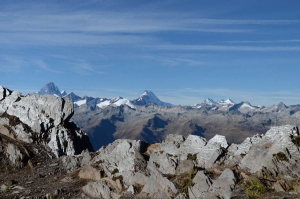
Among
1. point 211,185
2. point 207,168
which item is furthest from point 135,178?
point 211,185

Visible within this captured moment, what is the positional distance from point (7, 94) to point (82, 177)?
148ft

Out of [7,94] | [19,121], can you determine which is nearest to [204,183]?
[19,121]

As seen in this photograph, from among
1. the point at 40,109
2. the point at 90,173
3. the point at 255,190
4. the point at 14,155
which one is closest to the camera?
the point at 255,190

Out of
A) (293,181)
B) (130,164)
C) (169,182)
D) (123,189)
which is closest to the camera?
(293,181)

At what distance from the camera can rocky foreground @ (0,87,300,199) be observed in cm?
4444

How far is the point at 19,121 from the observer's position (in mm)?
83812

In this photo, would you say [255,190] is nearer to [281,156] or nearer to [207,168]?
[281,156]

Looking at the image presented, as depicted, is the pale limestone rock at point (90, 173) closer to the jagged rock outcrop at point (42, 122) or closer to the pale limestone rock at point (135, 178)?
the pale limestone rock at point (135, 178)

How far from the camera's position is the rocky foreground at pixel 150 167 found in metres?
44.4

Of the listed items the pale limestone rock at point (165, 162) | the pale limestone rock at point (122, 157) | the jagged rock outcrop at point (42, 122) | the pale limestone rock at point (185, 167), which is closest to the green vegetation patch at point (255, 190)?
the pale limestone rock at point (185, 167)

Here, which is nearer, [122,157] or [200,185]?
[200,185]

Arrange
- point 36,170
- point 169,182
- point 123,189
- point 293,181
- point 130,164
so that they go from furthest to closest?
point 36,170, point 130,164, point 123,189, point 169,182, point 293,181

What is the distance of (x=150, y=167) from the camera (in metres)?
55.3

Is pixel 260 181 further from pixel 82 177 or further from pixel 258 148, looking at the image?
pixel 82 177
